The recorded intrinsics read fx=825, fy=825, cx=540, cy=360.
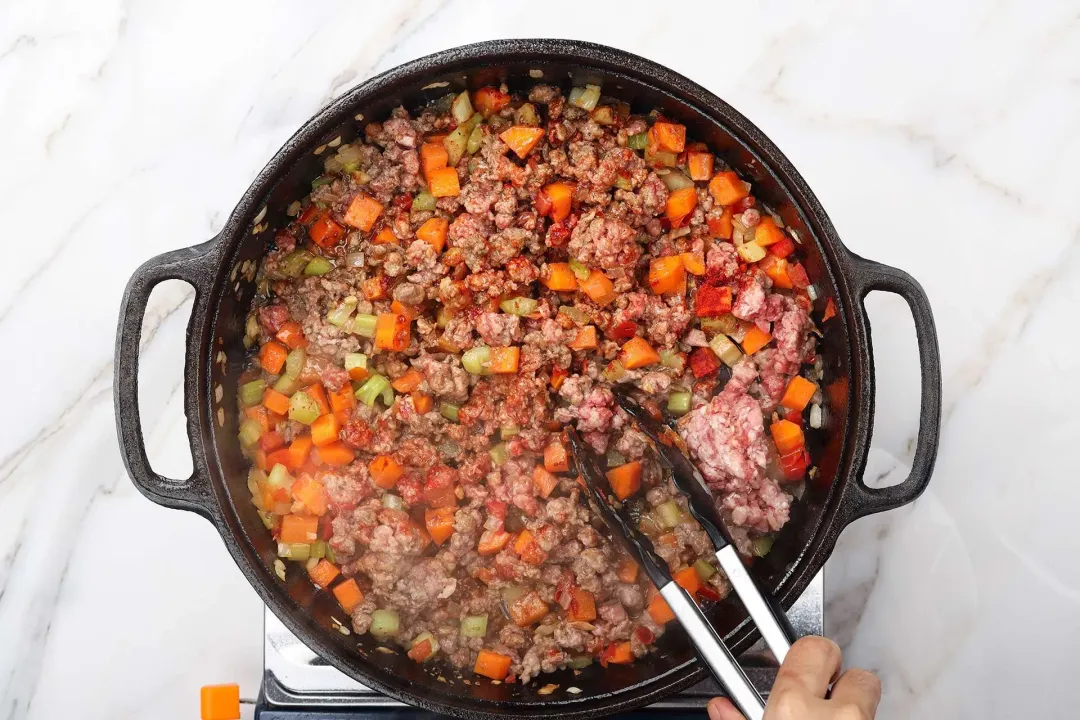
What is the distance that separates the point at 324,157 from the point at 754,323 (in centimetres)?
142

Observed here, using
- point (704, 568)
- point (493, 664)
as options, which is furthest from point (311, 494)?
point (704, 568)

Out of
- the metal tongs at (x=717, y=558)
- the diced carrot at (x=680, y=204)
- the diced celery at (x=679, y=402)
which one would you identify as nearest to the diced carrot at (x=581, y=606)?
the metal tongs at (x=717, y=558)

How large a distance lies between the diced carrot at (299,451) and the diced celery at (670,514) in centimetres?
111

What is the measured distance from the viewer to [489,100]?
2.56 metres

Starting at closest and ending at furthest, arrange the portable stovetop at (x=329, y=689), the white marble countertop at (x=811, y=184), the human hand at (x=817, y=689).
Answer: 1. the human hand at (x=817, y=689)
2. the portable stovetop at (x=329, y=689)
3. the white marble countertop at (x=811, y=184)

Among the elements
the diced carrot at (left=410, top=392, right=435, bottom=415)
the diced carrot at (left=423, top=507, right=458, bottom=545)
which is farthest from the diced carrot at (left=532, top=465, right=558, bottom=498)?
the diced carrot at (left=410, top=392, right=435, bottom=415)

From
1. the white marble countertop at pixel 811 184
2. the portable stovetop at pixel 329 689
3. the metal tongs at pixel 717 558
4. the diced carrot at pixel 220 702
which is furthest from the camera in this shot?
the white marble countertop at pixel 811 184

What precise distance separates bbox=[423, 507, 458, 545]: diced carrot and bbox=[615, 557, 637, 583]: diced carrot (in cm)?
55

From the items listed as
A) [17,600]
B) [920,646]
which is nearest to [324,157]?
[17,600]

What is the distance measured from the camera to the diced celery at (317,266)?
260 centimetres

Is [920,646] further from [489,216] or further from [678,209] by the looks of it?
[489,216]

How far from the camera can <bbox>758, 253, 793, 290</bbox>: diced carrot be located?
2.55 m

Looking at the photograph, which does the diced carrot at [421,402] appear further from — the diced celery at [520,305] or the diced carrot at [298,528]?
the diced carrot at [298,528]

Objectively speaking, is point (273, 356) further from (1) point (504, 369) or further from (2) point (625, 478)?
(2) point (625, 478)
